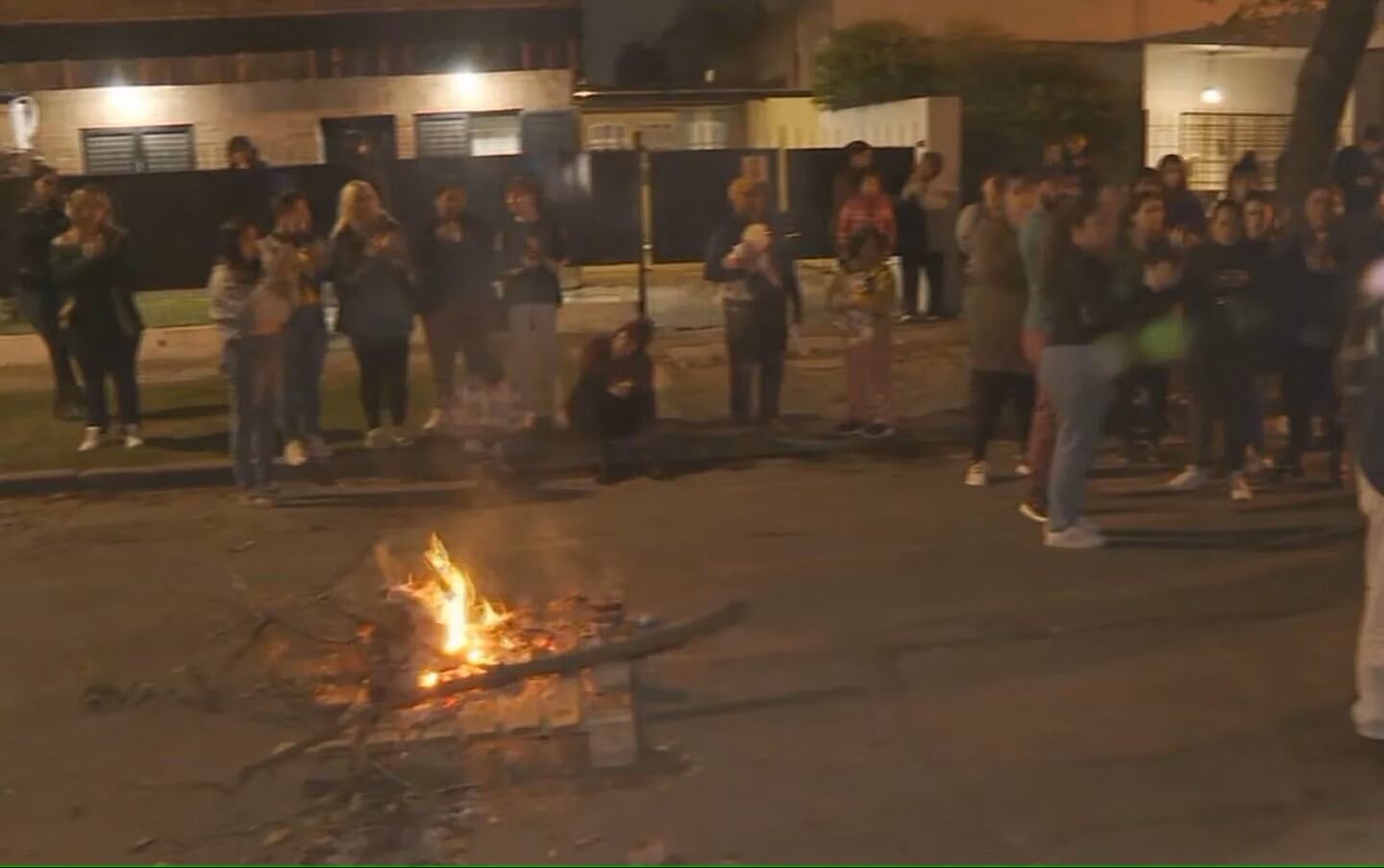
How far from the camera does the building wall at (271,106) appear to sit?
20.9 m

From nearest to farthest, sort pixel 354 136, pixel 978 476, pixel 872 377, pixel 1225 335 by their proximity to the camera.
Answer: pixel 1225 335
pixel 978 476
pixel 872 377
pixel 354 136

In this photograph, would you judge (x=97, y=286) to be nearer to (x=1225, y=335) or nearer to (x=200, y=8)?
(x=1225, y=335)

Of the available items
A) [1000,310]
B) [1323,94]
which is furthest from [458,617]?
[1323,94]

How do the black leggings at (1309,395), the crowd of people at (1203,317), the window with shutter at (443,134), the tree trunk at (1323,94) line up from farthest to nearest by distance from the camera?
1. the window with shutter at (443,134)
2. the tree trunk at (1323,94)
3. the black leggings at (1309,395)
4. the crowd of people at (1203,317)

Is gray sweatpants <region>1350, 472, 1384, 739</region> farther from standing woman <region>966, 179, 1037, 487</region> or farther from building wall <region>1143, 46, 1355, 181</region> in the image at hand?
building wall <region>1143, 46, 1355, 181</region>

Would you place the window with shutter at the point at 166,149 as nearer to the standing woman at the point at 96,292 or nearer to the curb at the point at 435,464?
the standing woman at the point at 96,292

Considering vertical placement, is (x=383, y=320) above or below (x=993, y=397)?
above

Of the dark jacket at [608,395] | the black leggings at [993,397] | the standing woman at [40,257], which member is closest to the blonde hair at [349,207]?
the dark jacket at [608,395]

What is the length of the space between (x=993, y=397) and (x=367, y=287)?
12.8ft

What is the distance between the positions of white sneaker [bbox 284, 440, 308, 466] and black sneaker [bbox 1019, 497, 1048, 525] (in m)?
4.58

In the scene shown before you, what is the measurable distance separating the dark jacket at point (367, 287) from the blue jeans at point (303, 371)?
0.56ft

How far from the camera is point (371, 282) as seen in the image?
10.6 m

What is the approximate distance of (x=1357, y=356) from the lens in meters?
7.94

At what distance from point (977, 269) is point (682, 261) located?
6200 millimetres
